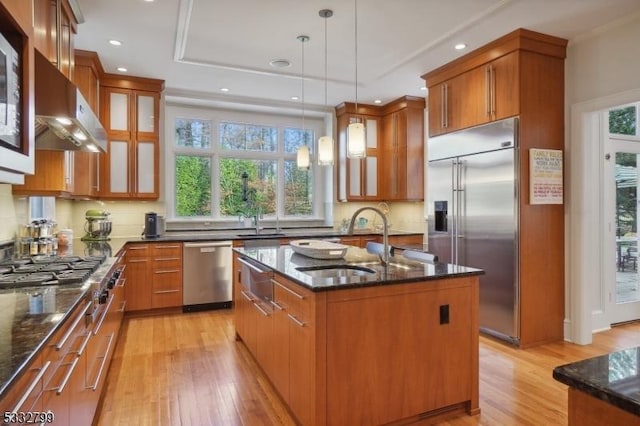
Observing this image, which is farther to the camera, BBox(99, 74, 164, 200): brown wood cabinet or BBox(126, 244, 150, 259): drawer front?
BBox(99, 74, 164, 200): brown wood cabinet

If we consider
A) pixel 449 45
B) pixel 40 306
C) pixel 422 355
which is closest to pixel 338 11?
pixel 449 45

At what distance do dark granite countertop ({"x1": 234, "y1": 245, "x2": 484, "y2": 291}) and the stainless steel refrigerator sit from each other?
4.44 feet

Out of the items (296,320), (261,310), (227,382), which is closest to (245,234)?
(261,310)

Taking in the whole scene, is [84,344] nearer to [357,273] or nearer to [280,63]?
[357,273]

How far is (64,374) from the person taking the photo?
1.45m

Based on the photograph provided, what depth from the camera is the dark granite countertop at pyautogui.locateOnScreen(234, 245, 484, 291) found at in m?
2.04

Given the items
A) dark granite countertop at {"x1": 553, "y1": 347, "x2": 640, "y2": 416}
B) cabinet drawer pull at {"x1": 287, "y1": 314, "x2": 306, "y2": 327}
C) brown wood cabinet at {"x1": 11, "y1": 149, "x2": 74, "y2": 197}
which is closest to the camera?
dark granite countertop at {"x1": 553, "y1": 347, "x2": 640, "y2": 416}

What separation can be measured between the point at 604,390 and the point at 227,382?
2.53m

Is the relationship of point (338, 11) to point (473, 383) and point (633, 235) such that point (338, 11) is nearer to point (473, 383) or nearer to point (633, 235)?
point (473, 383)

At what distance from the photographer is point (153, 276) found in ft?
14.8

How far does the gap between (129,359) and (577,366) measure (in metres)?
3.32

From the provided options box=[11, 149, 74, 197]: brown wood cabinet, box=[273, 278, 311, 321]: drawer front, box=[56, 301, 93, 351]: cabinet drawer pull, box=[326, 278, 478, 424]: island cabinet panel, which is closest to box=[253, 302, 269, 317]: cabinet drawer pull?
box=[273, 278, 311, 321]: drawer front

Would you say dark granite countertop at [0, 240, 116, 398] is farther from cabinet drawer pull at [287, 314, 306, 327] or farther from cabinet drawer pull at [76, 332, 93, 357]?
cabinet drawer pull at [287, 314, 306, 327]

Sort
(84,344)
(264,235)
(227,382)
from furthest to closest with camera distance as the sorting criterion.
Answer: (264,235) → (227,382) → (84,344)
